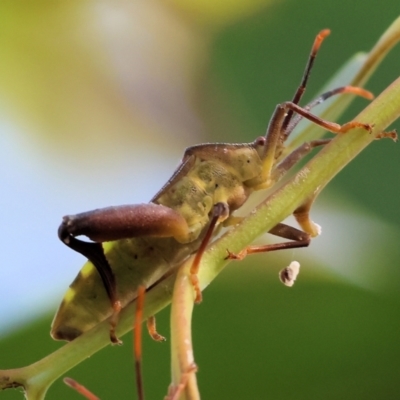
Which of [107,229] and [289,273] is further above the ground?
[107,229]

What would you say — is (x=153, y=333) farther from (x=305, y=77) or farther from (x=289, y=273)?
(x=305, y=77)

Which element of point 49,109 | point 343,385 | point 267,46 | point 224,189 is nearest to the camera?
point 224,189

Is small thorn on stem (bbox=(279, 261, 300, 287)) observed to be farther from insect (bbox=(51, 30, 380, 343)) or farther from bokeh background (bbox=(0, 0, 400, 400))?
bokeh background (bbox=(0, 0, 400, 400))

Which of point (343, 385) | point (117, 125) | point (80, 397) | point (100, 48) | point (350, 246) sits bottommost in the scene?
point (343, 385)

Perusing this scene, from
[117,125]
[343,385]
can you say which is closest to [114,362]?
[343,385]

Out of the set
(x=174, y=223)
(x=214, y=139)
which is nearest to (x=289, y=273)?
(x=174, y=223)

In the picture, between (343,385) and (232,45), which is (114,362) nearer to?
(343,385)

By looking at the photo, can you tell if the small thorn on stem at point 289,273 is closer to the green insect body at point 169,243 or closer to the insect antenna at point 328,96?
the green insect body at point 169,243
